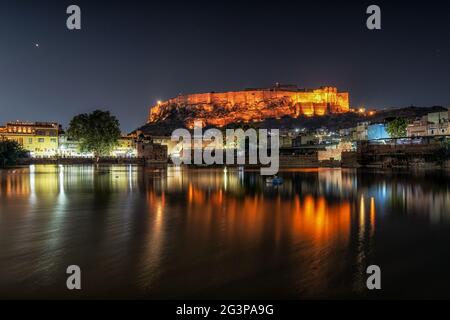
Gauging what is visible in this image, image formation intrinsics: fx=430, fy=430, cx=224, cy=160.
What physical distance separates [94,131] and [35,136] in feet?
70.0

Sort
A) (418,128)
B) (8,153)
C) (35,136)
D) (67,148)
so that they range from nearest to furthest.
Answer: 1. (8,153)
2. (418,128)
3. (35,136)
4. (67,148)

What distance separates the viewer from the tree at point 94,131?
255ft

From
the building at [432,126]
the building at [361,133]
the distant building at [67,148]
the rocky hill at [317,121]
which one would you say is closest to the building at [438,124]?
the building at [432,126]

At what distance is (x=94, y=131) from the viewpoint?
7788 cm

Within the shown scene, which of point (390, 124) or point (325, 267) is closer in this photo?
point (325, 267)

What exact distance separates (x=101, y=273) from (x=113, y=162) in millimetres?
80323

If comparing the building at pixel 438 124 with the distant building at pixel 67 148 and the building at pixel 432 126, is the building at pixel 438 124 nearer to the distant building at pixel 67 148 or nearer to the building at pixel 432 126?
the building at pixel 432 126

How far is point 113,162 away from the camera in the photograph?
3423 inches

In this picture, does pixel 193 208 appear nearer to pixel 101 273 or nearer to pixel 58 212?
pixel 58 212

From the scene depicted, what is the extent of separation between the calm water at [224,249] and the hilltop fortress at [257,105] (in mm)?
132500

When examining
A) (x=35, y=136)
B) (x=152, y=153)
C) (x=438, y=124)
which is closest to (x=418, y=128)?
(x=438, y=124)

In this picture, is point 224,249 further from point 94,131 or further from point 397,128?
point 397,128

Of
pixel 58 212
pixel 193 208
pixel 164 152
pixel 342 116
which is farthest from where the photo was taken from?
pixel 342 116

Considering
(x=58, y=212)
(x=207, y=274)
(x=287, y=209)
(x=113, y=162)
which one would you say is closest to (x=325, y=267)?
(x=207, y=274)
